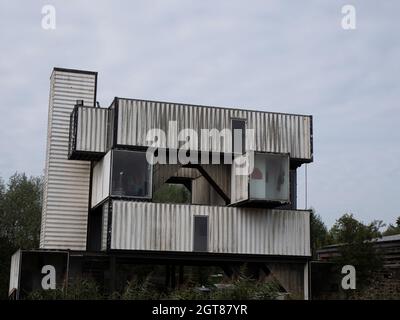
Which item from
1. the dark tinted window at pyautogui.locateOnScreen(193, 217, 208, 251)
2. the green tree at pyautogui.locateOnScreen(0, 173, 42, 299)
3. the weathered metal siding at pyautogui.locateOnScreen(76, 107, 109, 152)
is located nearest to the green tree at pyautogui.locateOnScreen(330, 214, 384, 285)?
the dark tinted window at pyautogui.locateOnScreen(193, 217, 208, 251)

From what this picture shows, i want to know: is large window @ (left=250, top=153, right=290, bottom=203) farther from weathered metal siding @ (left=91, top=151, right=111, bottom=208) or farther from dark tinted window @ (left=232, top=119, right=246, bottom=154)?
weathered metal siding @ (left=91, top=151, right=111, bottom=208)

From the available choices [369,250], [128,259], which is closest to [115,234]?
[128,259]

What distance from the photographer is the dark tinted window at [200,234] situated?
3206 centimetres

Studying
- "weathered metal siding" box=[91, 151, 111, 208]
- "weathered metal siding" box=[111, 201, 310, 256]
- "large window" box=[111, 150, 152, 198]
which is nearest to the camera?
"weathered metal siding" box=[111, 201, 310, 256]

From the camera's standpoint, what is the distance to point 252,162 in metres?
32.7

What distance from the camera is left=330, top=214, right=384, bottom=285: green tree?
3500cm

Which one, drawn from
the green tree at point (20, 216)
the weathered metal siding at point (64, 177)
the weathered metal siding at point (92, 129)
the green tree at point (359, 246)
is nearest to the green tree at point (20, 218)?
the green tree at point (20, 216)

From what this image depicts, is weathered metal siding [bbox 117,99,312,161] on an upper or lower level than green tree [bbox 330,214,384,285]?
upper

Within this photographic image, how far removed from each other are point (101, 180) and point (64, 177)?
3.00 meters

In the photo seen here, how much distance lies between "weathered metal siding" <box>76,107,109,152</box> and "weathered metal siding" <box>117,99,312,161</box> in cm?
141

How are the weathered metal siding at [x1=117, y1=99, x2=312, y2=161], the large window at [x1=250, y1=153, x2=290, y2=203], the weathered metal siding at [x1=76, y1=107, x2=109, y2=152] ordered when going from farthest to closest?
the weathered metal siding at [x1=76, y1=107, x2=109, y2=152]
the large window at [x1=250, y1=153, x2=290, y2=203]
the weathered metal siding at [x1=117, y1=99, x2=312, y2=161]

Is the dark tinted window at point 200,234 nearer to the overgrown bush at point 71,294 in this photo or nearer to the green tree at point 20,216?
the overgrown bush at point 71,294

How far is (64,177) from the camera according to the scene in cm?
3512
